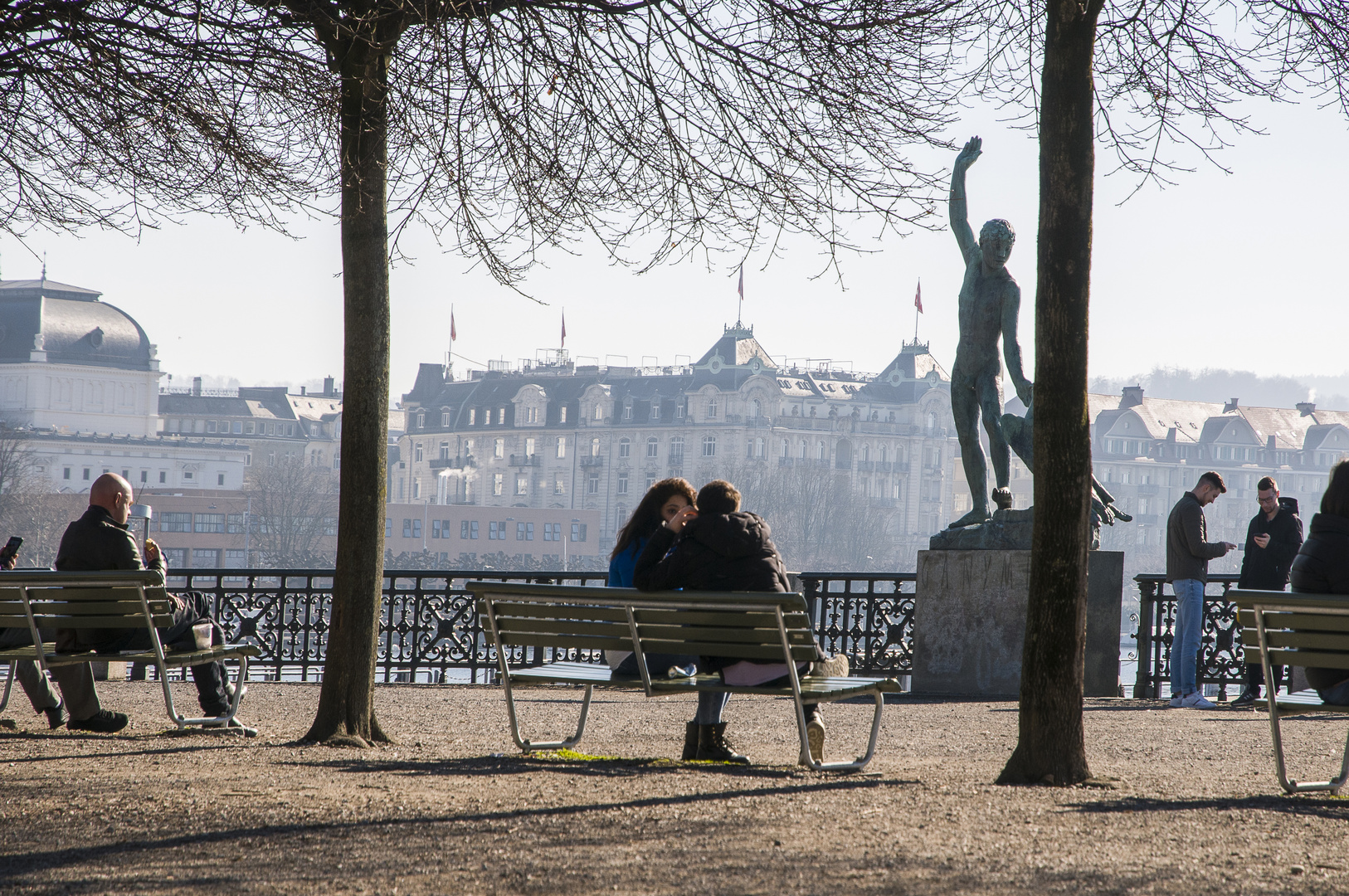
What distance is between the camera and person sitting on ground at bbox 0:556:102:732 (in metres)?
7.14

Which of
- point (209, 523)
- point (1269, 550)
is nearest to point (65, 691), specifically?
point (1269, 550)

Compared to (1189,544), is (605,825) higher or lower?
lower

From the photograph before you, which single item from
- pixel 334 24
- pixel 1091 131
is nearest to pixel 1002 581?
pixel 1091 131

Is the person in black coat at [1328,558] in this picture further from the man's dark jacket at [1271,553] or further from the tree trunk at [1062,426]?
the man's dark jacket at [1271,553]

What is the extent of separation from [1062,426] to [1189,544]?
19.2ft

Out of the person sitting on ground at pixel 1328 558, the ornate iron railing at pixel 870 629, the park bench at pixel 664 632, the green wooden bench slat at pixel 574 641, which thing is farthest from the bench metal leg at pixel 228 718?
the ornate iron railing at pixel 870 629

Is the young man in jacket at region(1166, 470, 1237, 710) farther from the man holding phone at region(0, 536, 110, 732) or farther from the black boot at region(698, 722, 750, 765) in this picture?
the man holding phone at region(0, 536, 110, 732)

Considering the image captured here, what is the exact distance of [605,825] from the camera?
14.9 ft

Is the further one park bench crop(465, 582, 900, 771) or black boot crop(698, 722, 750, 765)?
black boot crop(698, 722, 750, 765)

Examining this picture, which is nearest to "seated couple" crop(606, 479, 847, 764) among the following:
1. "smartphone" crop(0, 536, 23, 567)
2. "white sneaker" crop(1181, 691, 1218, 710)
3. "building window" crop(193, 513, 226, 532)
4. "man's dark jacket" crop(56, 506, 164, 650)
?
"man's dark jacket" crop(56, 506, 164, 650)

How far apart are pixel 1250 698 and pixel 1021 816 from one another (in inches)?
280

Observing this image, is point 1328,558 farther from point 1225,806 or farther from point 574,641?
point 574,641

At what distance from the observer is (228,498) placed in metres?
105

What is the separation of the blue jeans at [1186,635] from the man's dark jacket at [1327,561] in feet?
16.8
